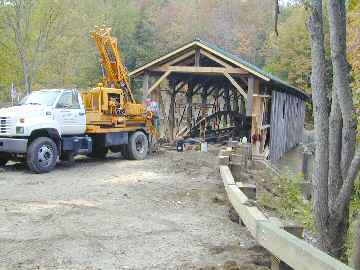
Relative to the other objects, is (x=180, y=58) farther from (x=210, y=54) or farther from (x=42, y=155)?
(x=42, y=155)

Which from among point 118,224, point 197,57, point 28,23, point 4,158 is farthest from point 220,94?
point 118,224

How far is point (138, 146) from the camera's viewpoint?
17.2m

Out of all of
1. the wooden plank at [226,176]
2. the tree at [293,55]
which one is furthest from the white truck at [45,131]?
the tree at [293,55]

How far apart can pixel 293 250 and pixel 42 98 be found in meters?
11.1

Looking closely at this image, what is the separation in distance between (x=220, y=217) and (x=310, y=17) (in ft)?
13.1

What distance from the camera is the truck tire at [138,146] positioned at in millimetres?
16562

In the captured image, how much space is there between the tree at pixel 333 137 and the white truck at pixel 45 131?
9005 mm

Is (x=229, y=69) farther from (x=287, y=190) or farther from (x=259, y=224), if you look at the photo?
(x=259, y=224)

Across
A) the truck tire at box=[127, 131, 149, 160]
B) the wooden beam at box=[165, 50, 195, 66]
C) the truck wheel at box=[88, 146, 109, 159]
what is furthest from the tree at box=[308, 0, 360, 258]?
the wooden beam at box=[165, 50, 195, 66]

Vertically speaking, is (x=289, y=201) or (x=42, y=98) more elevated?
(x=42, y=98)

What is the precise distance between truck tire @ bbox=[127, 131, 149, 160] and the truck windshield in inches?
145

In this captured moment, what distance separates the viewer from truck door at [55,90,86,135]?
1353 centimetres

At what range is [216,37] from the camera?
66.7m

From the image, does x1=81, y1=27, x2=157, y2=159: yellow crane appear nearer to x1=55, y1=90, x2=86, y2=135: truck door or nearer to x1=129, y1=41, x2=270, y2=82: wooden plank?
x1=55, y1=90, x2=86, y2=135: truck door
